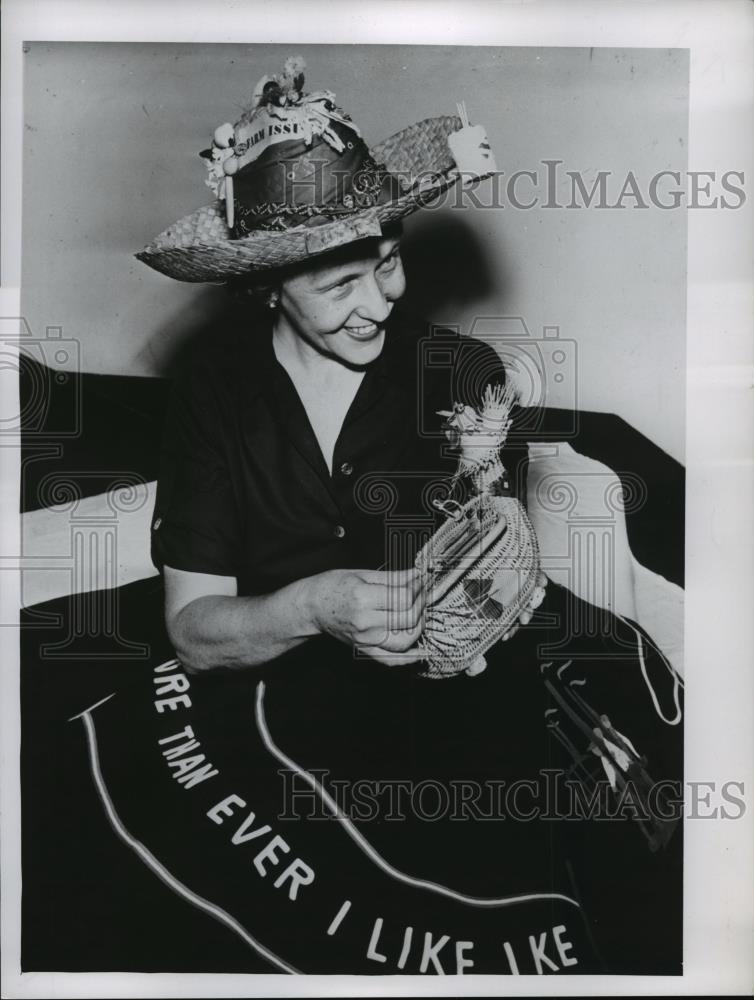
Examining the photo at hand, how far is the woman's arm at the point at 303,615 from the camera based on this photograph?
143 centimetres

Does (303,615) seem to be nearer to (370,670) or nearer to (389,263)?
(370,670)

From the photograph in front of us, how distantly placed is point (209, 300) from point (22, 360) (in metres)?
0.30

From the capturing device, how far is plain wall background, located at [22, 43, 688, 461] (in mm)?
1447

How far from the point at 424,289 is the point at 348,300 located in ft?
0.37

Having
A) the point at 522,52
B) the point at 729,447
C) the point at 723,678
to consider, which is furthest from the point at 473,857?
the point at 522,52

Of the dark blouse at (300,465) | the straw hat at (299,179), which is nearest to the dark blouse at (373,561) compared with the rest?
the dark blouse at (300,465)

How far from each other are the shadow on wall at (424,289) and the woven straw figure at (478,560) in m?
0.15

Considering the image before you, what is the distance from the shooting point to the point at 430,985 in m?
1.48

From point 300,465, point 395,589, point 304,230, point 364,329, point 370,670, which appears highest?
point 304,230

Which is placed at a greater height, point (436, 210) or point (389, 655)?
point (436, 210)

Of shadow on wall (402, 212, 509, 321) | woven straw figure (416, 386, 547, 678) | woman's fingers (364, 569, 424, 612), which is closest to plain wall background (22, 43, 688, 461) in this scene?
shadow on wall (402, 212, 509, 321)

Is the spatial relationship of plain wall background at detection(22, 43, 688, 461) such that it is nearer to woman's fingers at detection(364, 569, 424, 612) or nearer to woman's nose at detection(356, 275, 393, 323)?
woman's nose at detection(356, 275, 393, 323)

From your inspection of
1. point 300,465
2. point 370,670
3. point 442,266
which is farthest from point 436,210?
point 370,670

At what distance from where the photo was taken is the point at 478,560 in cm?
145
